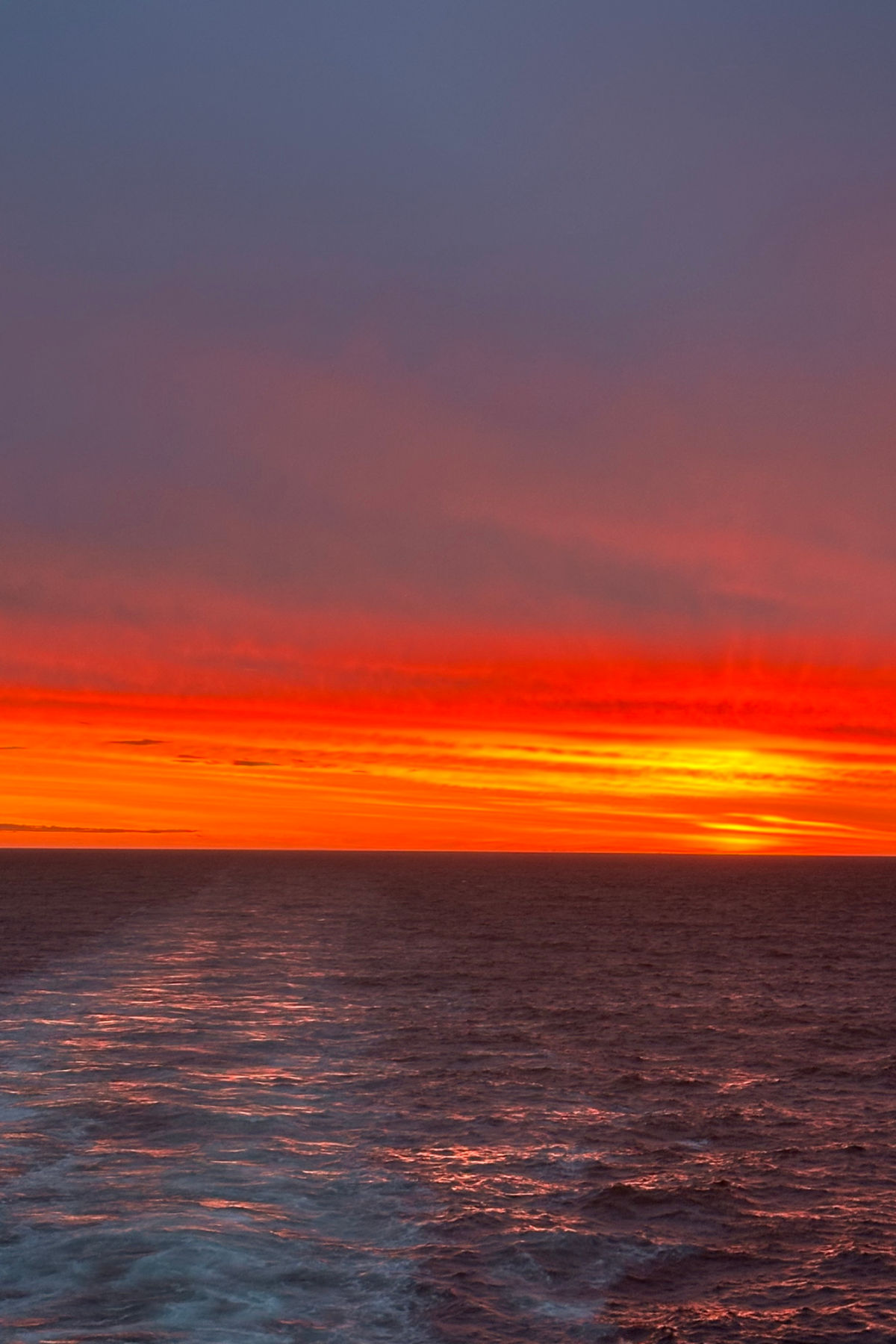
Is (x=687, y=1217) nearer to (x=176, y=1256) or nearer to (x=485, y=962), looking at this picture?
(x=176, y=1256)

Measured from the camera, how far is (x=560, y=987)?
64.6 meters

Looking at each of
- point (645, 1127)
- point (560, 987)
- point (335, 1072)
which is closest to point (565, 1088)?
point (645, 1127)

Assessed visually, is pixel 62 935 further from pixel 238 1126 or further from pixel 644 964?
pixel 238 1126

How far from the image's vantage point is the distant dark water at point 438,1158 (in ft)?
66.4

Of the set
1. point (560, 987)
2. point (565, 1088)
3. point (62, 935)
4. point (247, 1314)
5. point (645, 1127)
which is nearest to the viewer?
point (247, 1314)

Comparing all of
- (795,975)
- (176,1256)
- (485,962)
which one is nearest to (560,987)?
(485,962)

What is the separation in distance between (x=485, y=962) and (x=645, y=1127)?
144 ft

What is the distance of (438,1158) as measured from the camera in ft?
94.9

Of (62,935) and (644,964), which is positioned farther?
(62,935)

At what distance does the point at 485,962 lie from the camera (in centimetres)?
7631

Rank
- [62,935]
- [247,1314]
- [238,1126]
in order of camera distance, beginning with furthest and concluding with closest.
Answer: [62,935] < [238,1126] < [247,1314]

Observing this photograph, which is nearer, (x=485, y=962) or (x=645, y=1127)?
(x=645, y=1127)

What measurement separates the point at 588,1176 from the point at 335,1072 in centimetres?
1231

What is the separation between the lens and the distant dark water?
66.4 feet
